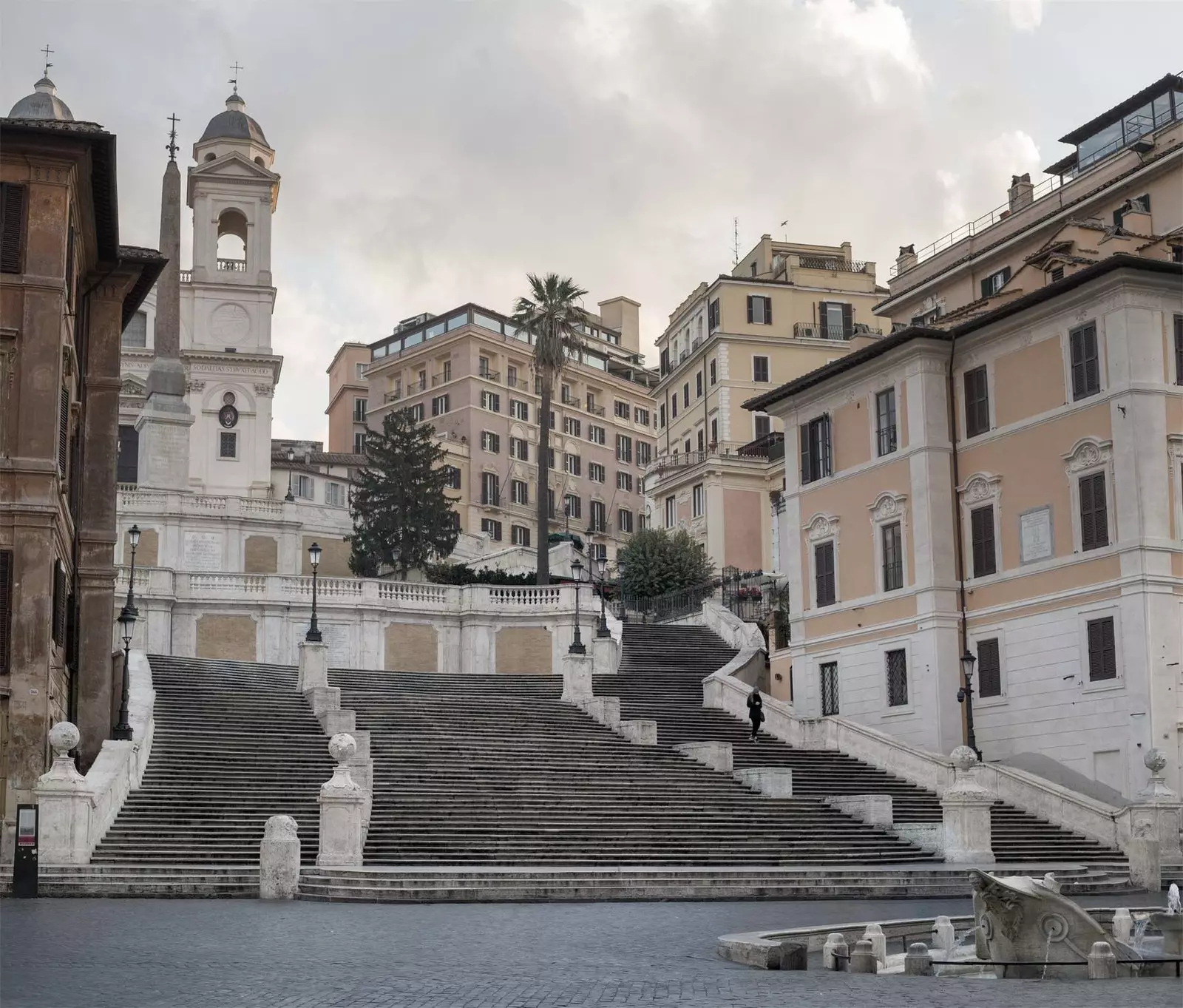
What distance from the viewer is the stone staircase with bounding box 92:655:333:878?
28.0 m

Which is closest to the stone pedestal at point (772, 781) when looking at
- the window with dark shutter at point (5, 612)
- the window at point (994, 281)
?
the window with dark shutter at point (5, 612)

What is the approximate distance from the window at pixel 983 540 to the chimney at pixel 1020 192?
54.3ft

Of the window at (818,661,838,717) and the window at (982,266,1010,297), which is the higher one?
the window at (982,266,1010,297)

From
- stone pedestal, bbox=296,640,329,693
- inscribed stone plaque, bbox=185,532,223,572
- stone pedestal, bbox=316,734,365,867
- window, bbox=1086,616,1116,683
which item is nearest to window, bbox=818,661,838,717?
window, bbox=1086,616,1116,683

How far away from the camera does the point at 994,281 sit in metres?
51.0

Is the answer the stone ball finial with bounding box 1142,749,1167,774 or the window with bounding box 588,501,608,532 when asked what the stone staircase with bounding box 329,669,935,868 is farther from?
the window with bounding box 588,501,608,532

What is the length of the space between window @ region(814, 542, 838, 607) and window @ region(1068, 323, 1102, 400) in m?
8.92

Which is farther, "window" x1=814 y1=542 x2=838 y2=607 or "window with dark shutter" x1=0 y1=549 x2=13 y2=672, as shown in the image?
"window" x1=814 y1=542 x2=838 y2=607

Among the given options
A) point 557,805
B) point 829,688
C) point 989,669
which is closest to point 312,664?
point 557,805

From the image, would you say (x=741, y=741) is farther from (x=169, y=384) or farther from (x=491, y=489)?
(x=491, y=489)

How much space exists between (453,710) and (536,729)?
2.18m

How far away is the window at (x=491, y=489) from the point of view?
338 ft

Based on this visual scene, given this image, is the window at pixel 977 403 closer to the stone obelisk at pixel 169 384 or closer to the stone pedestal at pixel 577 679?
the stone pedestal at pixel 577 679

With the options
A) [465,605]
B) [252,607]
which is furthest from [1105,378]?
[252,607]
